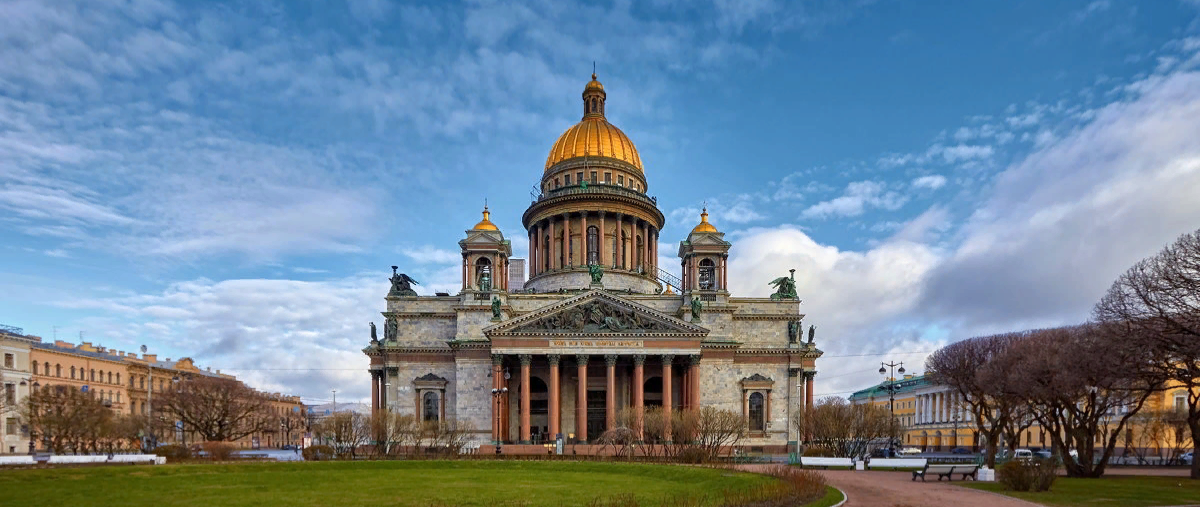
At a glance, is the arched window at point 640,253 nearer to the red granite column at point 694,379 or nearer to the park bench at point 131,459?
the red granite column at point 694,379

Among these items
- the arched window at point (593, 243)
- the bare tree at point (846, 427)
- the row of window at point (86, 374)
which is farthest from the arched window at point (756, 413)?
the row of window at point (86, 374)

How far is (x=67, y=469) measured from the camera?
1430 inches

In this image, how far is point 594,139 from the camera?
255 feet

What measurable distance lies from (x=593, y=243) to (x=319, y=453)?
33944mm

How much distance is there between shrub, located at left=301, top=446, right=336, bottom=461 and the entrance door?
22202 millimetres

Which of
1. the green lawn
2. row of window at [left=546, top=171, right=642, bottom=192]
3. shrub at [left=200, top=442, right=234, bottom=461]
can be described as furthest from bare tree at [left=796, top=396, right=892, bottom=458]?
shrub at [left=200, top=442, right=234, bottom=461]

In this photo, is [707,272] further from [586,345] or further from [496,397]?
[496,397]

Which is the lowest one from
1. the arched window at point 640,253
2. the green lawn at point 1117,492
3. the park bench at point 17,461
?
the park bench at point 17,461

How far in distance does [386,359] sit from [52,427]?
23.9 meters

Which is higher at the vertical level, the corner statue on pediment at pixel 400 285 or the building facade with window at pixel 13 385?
the corner statue on pediment at pixel 400 285

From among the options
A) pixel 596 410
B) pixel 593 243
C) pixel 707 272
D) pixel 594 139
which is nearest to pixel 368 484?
pixel 596 410

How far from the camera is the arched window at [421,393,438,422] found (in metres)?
63.4

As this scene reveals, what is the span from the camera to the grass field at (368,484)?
80.5 ft

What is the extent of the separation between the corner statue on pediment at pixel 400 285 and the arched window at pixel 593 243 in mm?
17154
